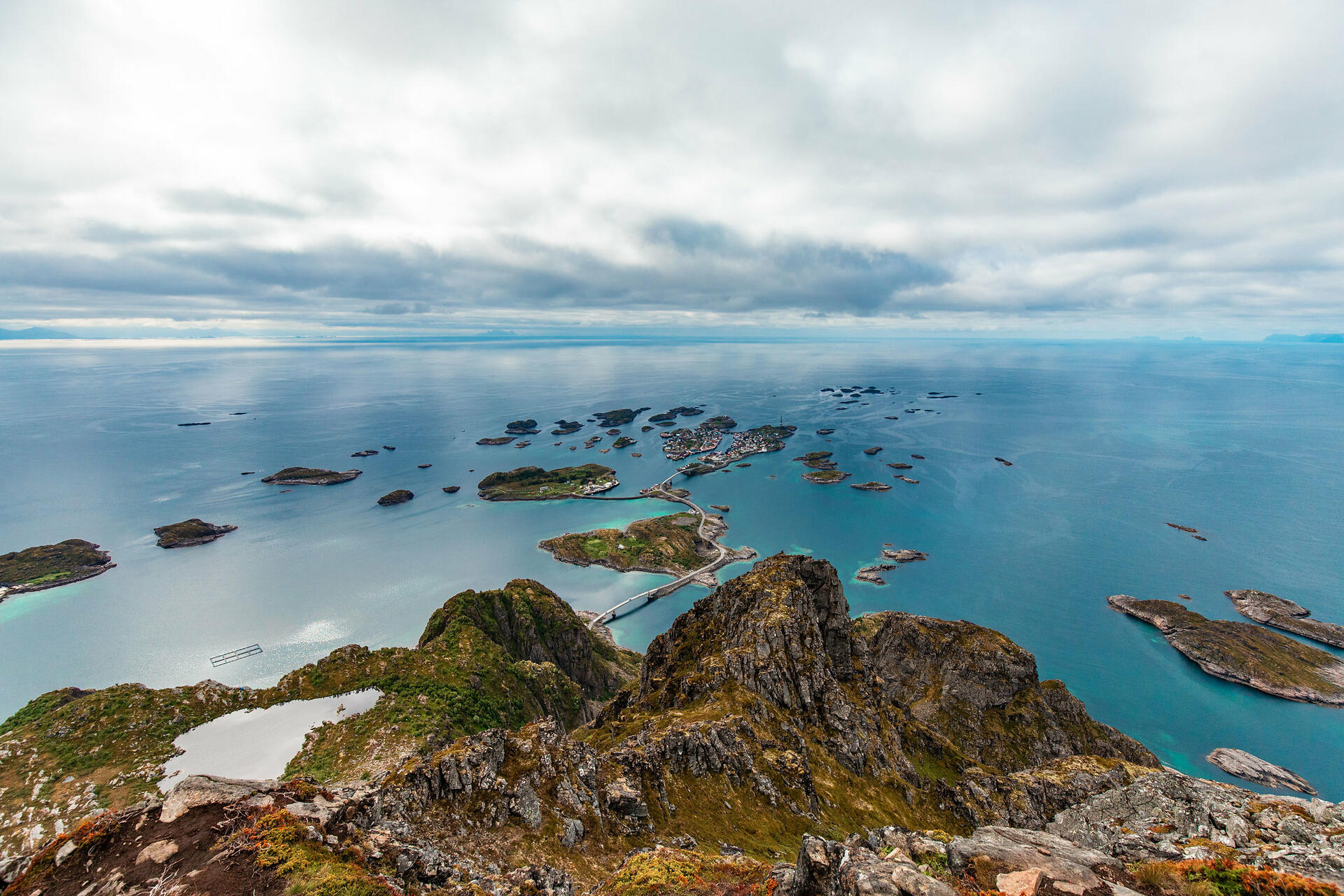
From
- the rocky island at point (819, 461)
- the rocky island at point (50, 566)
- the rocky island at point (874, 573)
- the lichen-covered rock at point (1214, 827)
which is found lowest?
the rocky island at point (50, 566)

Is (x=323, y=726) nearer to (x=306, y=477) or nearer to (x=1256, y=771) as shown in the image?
(x=1256, y=771)

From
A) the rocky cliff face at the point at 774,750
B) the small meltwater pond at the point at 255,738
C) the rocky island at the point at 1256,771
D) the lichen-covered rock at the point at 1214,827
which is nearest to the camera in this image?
the lichen-covered rock at the point at 1214,827

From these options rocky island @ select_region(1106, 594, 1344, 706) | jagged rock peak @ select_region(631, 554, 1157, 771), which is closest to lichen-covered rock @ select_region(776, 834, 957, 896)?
jagged rock peak @ select_region(631, 554, 1157, 771)

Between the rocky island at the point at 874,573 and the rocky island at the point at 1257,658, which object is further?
the rocky island at the point at 874,573

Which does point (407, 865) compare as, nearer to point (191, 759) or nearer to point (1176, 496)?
point (191, 759)

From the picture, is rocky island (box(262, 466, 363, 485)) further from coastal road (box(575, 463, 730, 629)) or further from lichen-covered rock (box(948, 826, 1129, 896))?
lichen-covered rock (box(948, 826, 1129, 896))

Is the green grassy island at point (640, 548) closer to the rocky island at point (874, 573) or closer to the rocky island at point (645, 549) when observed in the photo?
the rocky island at point (645, 549)

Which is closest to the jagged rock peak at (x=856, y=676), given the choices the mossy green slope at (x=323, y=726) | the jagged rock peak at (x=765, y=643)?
the jagged rock peak at (x=765, y=643)
